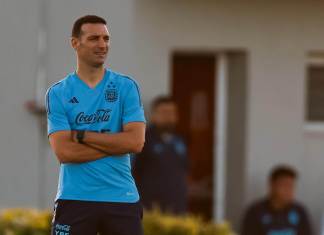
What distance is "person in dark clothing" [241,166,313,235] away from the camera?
1148 centimetres

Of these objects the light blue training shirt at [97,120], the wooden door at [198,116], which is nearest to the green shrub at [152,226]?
the light blue training shirt at [97,120]

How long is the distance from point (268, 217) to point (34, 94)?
8.60 ft

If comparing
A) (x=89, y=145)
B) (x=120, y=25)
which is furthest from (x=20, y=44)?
(x=89, y=145)

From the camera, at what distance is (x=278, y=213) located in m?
11.5

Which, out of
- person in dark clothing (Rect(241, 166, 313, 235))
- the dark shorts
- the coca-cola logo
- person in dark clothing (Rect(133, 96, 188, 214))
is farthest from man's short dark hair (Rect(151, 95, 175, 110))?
the dark shorts

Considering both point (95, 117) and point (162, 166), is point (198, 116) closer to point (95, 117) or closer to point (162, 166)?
point (162, 166)

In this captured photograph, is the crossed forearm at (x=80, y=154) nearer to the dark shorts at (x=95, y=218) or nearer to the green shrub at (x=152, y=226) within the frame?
Result: the dark shorts at (x=95, y=218)

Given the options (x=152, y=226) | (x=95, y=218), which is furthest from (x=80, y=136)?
(x=152, y=226)

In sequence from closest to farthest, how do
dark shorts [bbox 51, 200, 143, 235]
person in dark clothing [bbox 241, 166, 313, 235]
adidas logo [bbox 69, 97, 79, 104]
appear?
dark shorts [bbox 51, 200, 143, 235]
adidas logo [bbox 69, 97, 79, 104]
person in dark clothing [bbox 241, 166, 313, 235]

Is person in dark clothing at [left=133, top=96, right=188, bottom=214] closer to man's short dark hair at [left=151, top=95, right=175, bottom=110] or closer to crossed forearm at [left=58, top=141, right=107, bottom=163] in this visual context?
man's short dark hair at [left=151, top=95, right=175, bottom=110]

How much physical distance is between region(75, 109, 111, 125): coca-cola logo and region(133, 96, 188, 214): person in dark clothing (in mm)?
4684

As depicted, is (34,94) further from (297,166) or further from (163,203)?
(297,166)

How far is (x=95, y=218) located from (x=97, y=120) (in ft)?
1.73

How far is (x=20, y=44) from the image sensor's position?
11.0m
